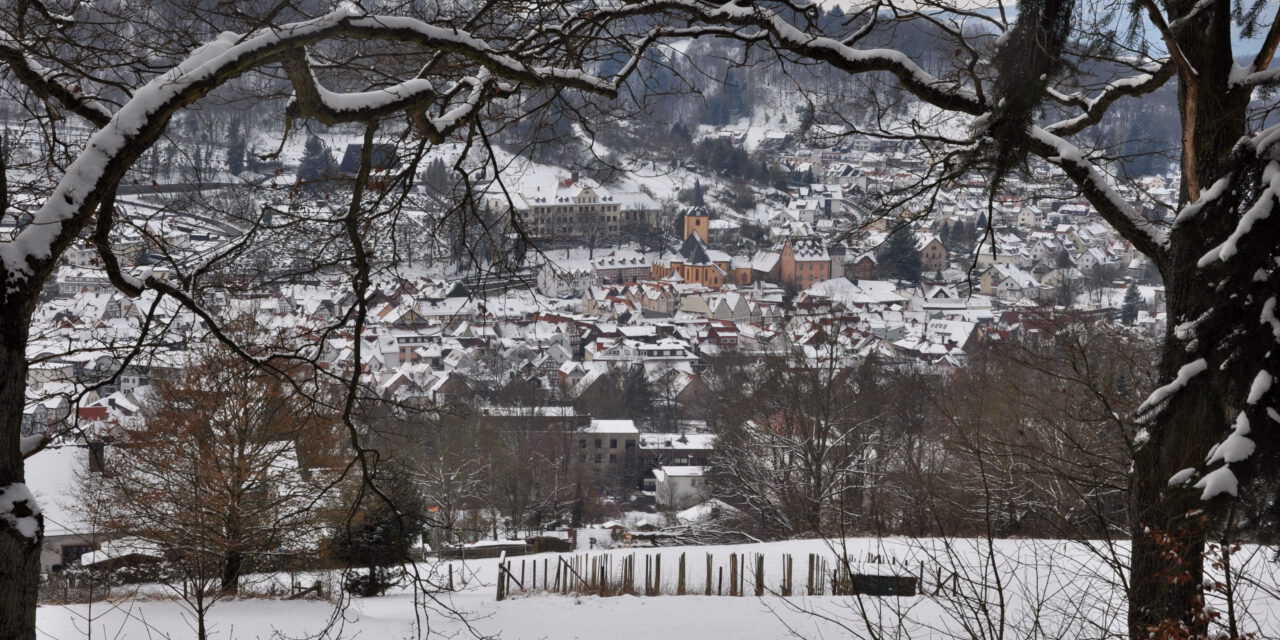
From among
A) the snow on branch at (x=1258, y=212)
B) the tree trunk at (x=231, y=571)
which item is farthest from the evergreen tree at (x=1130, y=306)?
the snow on branch at (x=1258, y=212)

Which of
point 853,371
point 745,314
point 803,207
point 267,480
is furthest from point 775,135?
point 267,480

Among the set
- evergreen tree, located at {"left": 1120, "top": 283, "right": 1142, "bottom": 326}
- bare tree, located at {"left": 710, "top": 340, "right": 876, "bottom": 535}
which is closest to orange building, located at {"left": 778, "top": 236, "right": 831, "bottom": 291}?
evergreen tree, located at {"left": 1120, "top": 283, "right": 1142, "bottom": 326}

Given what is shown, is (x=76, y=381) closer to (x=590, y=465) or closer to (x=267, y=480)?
(x=267, y=480)

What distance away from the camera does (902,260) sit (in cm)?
6241

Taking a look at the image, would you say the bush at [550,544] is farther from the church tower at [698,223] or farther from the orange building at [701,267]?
the church tower at [698,223]

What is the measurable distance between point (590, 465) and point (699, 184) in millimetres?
52809

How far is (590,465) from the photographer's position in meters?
29.6

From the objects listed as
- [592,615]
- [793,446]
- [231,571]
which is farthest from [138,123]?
[793,446]

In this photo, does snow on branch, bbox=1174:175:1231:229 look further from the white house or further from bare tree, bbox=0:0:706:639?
the white house

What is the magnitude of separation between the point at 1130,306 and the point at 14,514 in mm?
47512

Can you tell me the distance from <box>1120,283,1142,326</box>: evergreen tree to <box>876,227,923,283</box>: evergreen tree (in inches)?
590

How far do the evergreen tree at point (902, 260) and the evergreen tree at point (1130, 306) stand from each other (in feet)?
49.2

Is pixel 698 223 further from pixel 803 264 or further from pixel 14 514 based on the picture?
pixel 14 514

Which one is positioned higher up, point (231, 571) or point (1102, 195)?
point (1102, 195)
